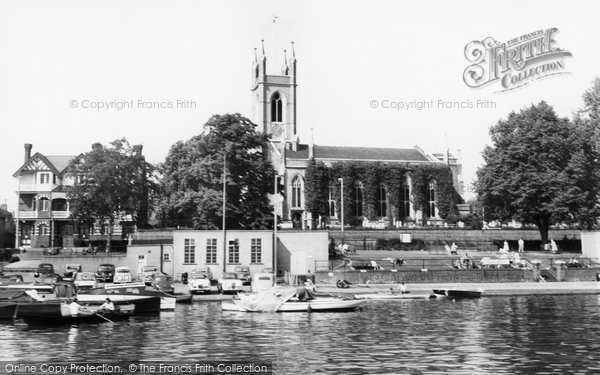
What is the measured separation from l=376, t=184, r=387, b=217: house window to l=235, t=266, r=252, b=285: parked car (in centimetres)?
5454

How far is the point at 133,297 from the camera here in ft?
138

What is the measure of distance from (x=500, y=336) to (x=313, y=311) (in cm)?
1519

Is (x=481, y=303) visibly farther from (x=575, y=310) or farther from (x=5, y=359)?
(x=5, y=359)

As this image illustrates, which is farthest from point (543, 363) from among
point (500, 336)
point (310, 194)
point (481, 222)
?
point (310, 194)

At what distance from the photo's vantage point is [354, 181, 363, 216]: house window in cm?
10975

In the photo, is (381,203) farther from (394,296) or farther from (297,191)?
(394,296)

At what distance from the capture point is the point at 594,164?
7825 cm

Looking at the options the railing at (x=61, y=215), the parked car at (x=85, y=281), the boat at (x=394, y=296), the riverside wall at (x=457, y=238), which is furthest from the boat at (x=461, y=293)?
the railing at (x=61, y=215)

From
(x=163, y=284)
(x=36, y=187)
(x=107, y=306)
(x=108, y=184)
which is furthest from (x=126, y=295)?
(x=36, y=187)

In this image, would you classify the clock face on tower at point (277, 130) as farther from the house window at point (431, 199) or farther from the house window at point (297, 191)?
the house window at point (431, 199)

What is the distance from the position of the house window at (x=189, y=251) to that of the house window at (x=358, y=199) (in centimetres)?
5022

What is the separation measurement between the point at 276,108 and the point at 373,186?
31.4m

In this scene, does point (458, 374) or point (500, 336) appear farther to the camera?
point (500, 336)

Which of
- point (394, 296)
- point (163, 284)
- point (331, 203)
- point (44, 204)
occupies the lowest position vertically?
point (394, 296)
